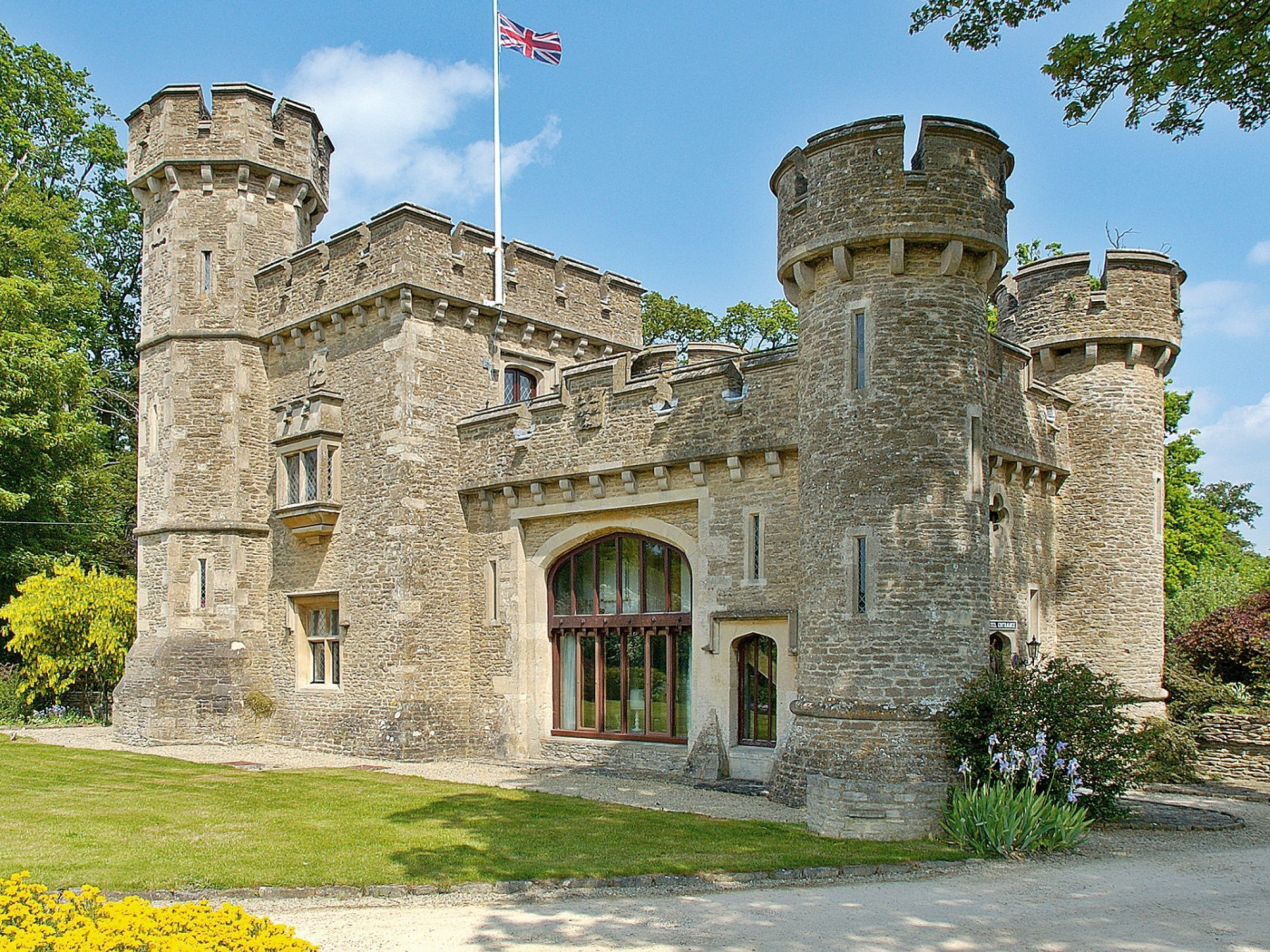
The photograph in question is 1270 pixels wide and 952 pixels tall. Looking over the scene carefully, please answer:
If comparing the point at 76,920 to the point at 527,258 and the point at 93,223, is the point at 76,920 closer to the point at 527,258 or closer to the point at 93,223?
the point at 527,258

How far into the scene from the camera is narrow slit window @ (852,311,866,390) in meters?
12.8

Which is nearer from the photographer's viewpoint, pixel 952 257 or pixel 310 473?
pixel 952 257

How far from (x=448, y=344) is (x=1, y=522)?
1433 centimetres

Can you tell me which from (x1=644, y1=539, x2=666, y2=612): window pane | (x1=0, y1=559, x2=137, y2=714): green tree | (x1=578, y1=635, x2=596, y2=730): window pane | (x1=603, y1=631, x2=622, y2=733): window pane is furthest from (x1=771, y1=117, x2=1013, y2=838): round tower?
(x1=0, y1=559, x2=137, y2=714): green tree

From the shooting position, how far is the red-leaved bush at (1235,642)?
17969 millimetres

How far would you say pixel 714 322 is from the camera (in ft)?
125

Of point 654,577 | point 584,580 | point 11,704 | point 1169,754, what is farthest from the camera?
point 11,704

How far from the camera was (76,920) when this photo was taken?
6383 mm

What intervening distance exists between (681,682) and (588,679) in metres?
1.98

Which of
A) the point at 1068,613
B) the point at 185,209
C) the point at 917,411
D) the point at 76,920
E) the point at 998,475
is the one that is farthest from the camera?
the point at 185,209

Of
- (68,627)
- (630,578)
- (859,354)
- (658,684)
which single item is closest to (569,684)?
(658,684)

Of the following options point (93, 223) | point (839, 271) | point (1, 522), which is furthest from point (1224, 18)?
point (93, 223)

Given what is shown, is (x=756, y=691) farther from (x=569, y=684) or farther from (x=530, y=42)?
(x=530, y=42)

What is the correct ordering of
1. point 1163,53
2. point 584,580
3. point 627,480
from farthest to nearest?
point 584,580 < point 627,480 < point 1163,53
